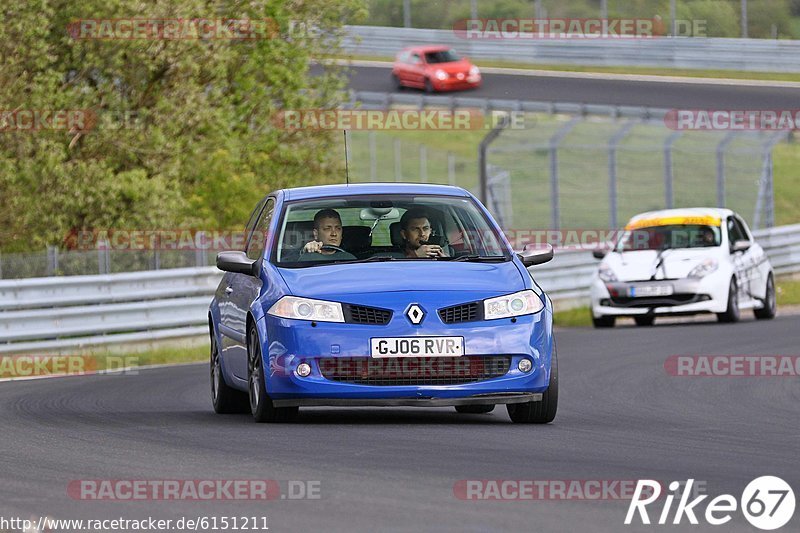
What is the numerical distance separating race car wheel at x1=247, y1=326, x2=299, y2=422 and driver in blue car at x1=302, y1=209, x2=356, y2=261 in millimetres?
617

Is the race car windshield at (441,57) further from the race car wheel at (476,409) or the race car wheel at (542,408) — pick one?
the race car wheel at (542,408)


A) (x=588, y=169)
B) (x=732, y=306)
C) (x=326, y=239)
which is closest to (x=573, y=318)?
(x=732, y=306)

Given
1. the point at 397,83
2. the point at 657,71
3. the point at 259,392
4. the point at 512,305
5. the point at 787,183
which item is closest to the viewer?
the point at 512,305

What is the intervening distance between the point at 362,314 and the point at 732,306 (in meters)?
13.4

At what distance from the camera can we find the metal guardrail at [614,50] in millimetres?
48438

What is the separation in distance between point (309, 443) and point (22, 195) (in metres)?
15.4

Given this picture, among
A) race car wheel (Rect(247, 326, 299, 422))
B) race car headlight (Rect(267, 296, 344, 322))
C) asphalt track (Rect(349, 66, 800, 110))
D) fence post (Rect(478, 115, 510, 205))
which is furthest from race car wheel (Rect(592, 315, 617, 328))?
asphalt track (Rect(349, 66, 800, 110))

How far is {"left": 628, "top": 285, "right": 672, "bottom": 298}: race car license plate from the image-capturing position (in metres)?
22.6

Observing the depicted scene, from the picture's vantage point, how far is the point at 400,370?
398 inches

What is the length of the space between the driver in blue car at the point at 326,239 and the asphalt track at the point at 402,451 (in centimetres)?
101

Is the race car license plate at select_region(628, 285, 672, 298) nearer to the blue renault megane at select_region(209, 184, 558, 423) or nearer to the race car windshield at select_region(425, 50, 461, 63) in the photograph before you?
the blue renault megane at select_region(209, 184, 558, 423)

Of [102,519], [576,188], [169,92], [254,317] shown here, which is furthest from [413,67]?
[102,519]

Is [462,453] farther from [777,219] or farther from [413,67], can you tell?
[413,67]

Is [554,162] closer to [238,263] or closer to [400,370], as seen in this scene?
[238,263]
